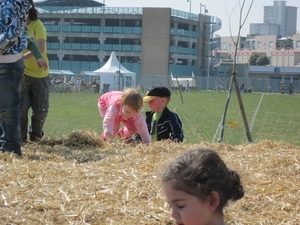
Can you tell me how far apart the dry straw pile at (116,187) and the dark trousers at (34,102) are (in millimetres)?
1304

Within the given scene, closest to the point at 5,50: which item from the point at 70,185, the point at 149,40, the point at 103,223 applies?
the point at 70,185

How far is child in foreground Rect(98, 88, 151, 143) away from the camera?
25.1 feet

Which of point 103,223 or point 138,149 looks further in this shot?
point 138,149

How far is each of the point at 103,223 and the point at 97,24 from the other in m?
94.9

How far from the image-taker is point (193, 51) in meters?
101

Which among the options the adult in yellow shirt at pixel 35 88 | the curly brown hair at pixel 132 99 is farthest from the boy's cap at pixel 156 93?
the adult in yellow shirt at pixel 35 88

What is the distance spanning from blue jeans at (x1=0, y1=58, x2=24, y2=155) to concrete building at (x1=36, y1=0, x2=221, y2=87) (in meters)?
85.3

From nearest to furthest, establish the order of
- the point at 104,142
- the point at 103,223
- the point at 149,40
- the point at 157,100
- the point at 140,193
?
the point at 103,223 < the point at 140,193 < the point at 104,142 < the point at 157,100 < the point at 149,40

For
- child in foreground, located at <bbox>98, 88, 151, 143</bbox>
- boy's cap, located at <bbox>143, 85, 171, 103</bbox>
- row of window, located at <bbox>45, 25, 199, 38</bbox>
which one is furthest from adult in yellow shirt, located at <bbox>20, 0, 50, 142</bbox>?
row of window, located at <bbox>45, 25, 199, 38</bbox>

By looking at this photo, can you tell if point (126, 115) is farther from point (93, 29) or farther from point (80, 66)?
point (93, 29)

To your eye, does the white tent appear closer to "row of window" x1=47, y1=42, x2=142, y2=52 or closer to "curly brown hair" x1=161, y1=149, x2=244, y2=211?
"row of window" x1=47, y1=42, x2=142, y2=52

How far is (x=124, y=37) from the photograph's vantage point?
96.0 meters

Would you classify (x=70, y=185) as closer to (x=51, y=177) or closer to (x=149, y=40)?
(x=51, y=177)

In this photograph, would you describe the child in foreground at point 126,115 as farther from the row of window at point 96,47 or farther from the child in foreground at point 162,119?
the row of window at point 96,47
